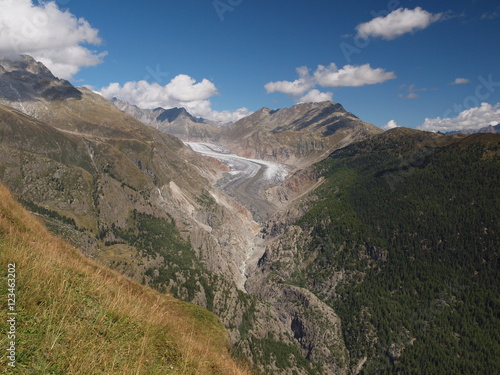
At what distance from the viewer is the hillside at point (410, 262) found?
85.6m

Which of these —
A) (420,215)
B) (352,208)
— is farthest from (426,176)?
(352,208)

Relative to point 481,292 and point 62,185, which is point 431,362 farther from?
point 62,185

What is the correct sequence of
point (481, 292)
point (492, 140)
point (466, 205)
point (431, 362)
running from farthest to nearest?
point (492, 140) → point (466, 205) → point (481, 292) → point (431, 362)

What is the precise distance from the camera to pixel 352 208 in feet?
481

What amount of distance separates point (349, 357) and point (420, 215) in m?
63.4
